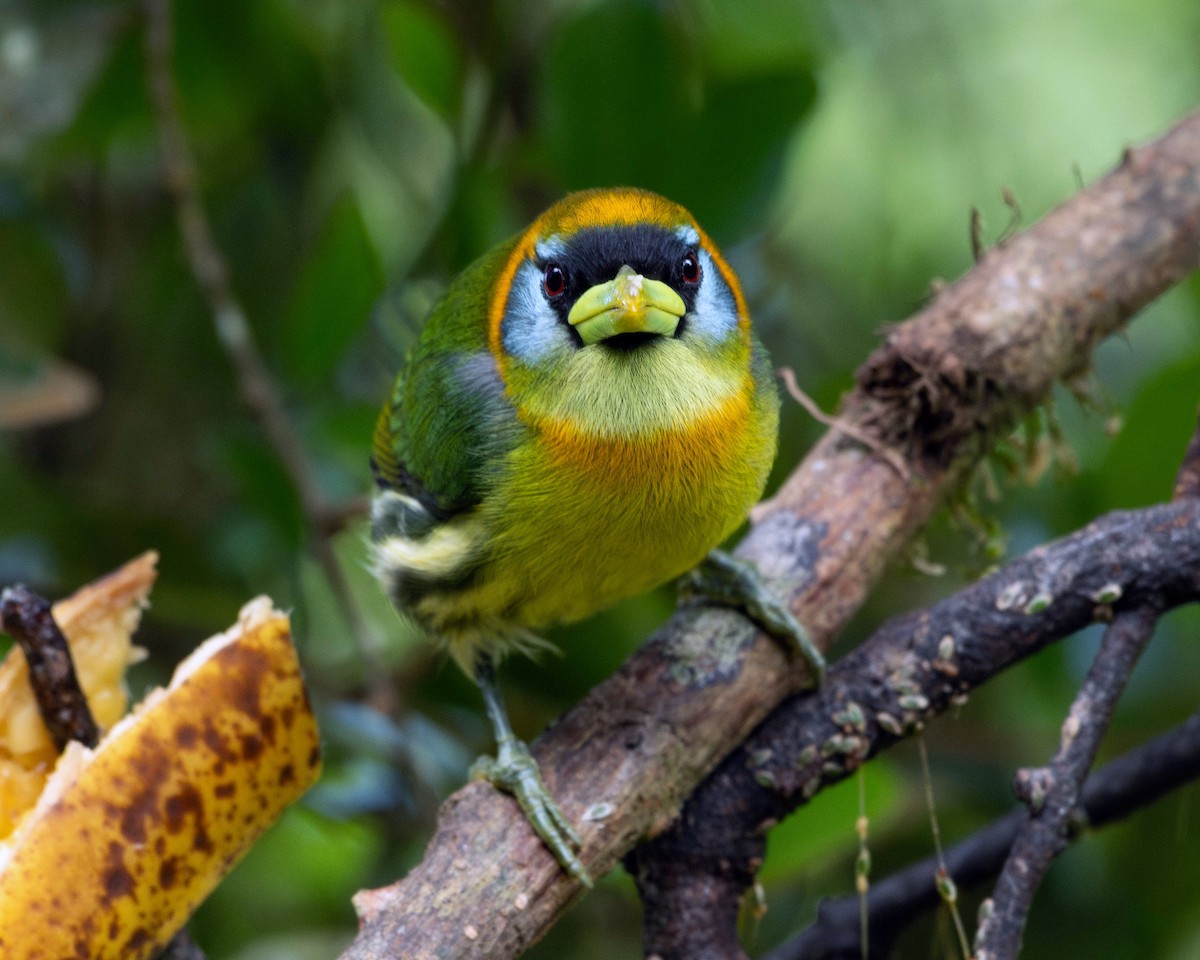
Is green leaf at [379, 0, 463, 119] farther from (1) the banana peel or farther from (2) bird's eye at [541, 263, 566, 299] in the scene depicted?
(1) the banana peel

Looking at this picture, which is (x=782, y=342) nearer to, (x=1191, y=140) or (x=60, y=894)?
(x=1191, y=140)

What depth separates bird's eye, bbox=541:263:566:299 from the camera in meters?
2.00

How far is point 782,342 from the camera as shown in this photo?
11.7 ft

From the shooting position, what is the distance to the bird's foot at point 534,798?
5.80 ft

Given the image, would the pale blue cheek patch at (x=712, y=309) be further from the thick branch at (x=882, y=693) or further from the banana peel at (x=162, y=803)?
the banana peel at (x=162, y=803)

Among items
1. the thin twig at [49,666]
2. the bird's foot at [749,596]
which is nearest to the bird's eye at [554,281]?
the bird's foot at [749,596]

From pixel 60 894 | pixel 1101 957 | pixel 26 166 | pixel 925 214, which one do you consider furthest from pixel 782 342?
pixel 60 894

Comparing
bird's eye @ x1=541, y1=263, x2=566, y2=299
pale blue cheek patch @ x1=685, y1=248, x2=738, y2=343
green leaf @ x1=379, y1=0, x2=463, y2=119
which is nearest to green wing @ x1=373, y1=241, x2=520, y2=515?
bird's eye @ x1=541, y1=263, x2=566, y2=299

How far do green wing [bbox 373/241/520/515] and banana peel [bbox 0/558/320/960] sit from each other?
0.37m

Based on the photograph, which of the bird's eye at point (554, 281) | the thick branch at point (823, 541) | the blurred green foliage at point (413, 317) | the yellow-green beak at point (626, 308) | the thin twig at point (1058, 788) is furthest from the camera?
the blurred green foliage at point (413, 317)

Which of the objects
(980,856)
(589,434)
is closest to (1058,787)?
(980,856)

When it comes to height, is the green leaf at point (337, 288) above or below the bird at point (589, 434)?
above

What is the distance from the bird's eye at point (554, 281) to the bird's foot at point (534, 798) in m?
0.69

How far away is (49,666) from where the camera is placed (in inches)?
71.0
